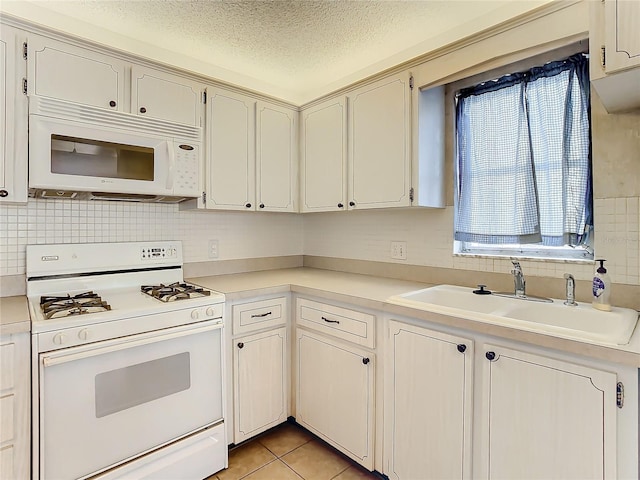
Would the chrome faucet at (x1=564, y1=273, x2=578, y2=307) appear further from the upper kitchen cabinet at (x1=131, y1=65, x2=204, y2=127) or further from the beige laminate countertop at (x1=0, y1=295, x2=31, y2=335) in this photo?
the beige laminate countertop at (x1=0, y1=295, x2=31, y2=335)

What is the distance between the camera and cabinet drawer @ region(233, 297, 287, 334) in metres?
1.92

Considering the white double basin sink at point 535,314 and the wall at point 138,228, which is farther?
the wall at point 138,228

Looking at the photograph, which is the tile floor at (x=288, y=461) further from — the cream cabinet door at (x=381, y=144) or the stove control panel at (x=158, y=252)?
the cream cabinet door at (x=381, y=144)

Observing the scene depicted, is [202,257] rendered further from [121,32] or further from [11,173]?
[121,32]

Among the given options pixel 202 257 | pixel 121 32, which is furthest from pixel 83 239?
pixel 121 32

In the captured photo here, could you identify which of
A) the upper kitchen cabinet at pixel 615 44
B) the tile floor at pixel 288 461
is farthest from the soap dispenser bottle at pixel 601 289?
the tile floor at pixel 288 461

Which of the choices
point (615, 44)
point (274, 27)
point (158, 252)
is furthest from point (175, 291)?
point (615, 44)

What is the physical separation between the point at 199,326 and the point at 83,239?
872 mm

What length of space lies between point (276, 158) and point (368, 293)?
3.95 ft

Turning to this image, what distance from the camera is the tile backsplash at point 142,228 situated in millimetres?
1764

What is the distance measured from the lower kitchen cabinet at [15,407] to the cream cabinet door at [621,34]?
87.3 inches

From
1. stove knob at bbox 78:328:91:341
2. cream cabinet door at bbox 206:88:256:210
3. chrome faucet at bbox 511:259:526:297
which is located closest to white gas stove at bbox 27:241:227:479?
stove knob at bbox 78:328:91:341

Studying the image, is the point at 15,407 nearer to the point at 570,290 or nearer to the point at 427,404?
Result: the point at 427,404

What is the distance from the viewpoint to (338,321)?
1837 millimetres
